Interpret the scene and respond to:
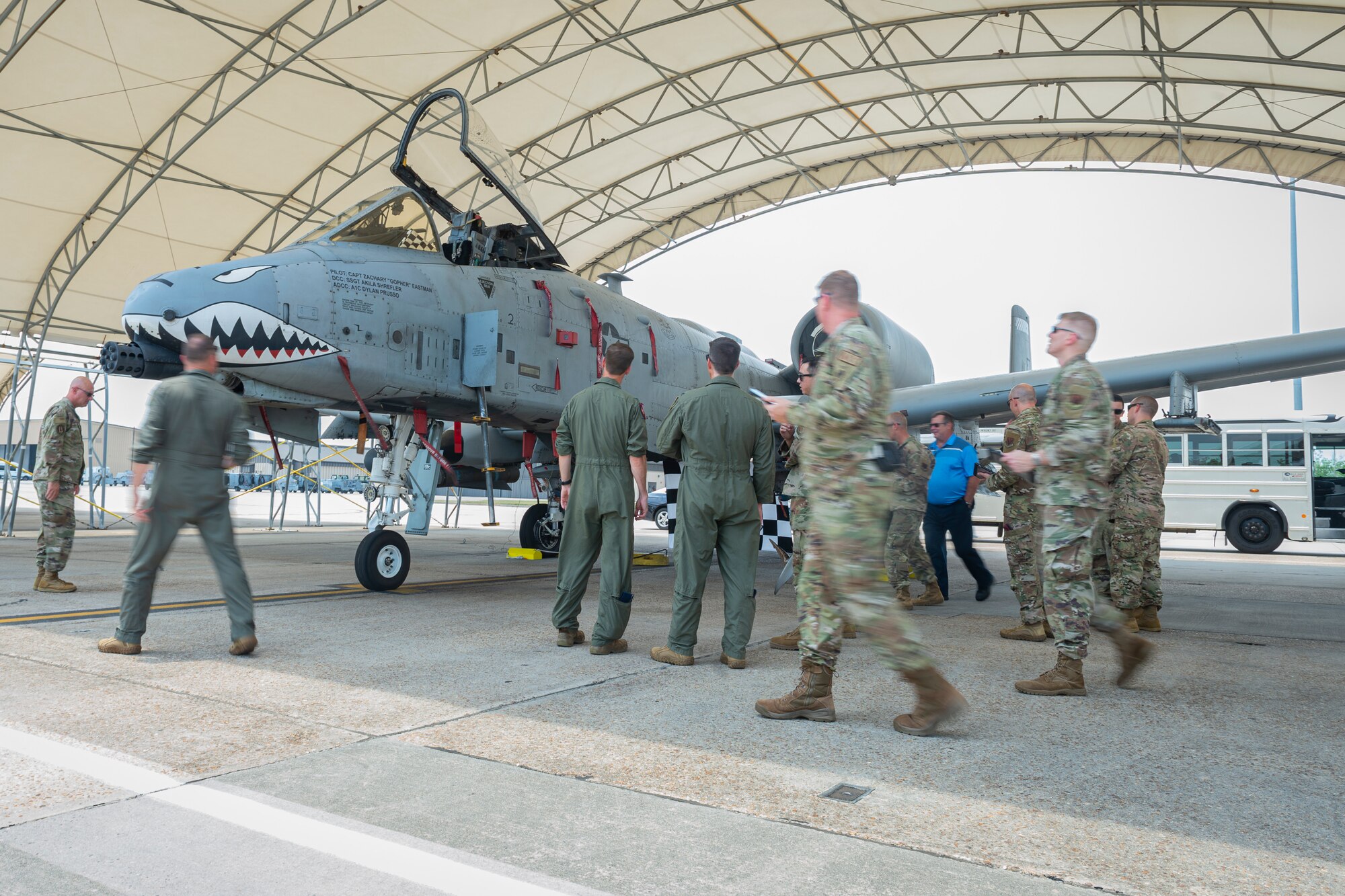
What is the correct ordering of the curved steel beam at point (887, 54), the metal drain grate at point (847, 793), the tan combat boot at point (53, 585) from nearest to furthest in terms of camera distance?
the metal drain grate at point (847, 793) < the tan combat boot at point (53, 585) < the curved steel beam at point (887, 54)

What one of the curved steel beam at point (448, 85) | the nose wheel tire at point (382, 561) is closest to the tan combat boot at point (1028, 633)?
the nose wheel tire at point (382, 561)

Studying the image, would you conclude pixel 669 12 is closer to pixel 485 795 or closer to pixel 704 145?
pixel 704 145

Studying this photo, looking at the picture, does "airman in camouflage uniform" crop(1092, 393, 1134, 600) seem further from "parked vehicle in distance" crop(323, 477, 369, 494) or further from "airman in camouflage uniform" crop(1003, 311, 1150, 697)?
"parked vehicle in distance" crop(323, 477, 369, 494)

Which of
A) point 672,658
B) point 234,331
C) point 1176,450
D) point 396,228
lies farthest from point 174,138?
point 1176,450

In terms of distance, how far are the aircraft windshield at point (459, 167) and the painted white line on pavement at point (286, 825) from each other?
5.80 m

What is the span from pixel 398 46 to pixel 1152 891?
16.2 metres

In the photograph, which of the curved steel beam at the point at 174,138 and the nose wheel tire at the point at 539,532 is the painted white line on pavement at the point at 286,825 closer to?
the nose wheel tire at the point at 539,532

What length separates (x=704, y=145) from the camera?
20.0m

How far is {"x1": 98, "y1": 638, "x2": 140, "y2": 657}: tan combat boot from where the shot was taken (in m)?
4.50

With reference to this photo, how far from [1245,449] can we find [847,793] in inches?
701

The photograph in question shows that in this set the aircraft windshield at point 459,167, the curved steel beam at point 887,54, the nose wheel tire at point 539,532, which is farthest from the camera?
the curved steel beam at point 887,54

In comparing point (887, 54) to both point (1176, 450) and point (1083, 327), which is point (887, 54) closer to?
point (1176, 450)

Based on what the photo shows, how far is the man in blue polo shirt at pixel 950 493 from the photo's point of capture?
300 inches

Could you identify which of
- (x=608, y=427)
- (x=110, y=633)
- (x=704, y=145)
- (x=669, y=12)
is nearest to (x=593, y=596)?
(x=608, y=427)
